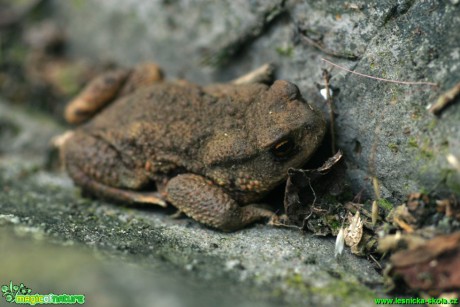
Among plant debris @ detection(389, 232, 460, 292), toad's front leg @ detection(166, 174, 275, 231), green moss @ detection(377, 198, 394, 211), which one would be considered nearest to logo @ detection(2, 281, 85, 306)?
toad's front leg @ detection(166, 174, 275, 231)

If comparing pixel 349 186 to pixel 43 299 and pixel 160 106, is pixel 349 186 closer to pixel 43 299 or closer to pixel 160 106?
pixel 160 106

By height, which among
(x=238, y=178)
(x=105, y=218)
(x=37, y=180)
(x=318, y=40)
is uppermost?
(x=318, y=40)

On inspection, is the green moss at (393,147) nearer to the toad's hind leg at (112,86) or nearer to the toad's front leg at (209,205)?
the toad's front leg at (209,205)

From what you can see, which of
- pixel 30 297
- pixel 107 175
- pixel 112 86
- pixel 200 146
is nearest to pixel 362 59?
pixel 200 146

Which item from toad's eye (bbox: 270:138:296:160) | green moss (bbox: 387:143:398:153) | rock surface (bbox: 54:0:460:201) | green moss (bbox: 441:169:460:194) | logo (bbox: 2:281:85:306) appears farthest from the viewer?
toad's eye (bbox: 270:138:296:160)

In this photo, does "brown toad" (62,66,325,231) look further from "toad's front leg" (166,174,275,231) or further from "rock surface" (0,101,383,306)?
"rock surface" (0,101,383,306)

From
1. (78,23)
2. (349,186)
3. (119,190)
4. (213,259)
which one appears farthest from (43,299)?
(78,23)
